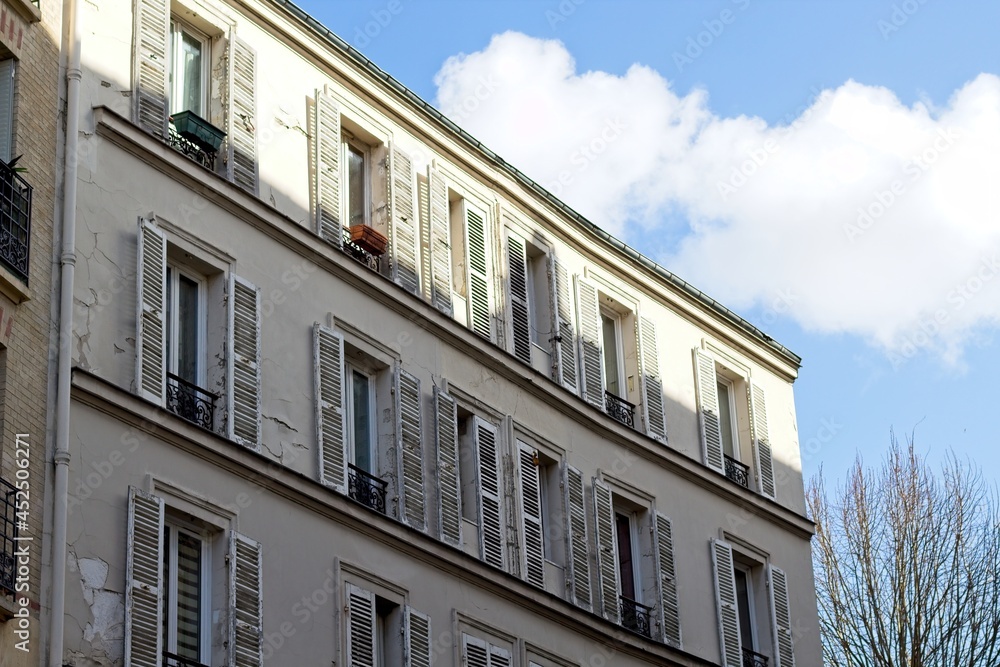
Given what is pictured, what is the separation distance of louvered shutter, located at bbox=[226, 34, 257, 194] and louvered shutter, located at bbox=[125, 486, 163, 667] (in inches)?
177

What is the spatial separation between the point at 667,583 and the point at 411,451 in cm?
537

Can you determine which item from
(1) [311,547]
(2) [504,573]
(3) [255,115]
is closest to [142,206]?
(3) [255,115]

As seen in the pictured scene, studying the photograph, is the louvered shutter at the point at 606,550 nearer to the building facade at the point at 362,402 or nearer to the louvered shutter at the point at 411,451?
the building facade at the point at 362,402

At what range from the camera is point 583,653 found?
25094 millimetres

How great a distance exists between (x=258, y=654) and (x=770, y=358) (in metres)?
13.5

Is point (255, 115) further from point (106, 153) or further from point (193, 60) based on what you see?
point (106, 153)

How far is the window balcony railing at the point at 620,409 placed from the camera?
2758 cm

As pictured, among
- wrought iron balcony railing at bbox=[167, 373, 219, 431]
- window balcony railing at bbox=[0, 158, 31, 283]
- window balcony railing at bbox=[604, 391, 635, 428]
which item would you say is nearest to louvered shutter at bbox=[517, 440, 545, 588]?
window balcony railing at bbox=[604, 391, 635, 428]

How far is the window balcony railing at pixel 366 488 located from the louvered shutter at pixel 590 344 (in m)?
4.93

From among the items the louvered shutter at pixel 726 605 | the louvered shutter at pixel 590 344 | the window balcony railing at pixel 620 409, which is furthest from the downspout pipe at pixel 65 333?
the louvered shutter at pixel 726 605

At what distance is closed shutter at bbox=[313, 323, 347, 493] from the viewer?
21953mm

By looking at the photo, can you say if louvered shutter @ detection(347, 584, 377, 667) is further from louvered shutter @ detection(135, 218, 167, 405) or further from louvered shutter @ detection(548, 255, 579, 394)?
louvered shutter @ detection(548, 255, 579, 394)

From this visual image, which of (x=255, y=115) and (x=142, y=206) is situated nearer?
(x=142, y=206)

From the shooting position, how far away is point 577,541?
84.2 feet
